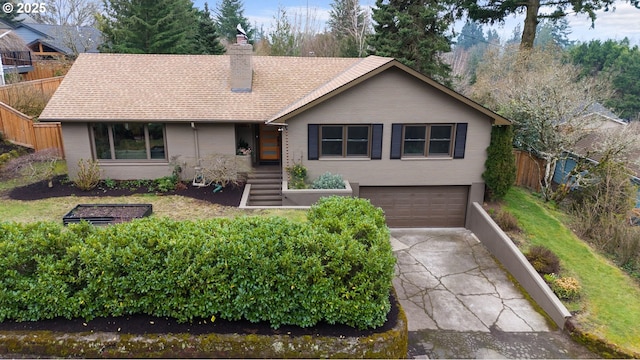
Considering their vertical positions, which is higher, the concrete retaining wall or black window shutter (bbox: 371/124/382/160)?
black window shutter (bbox: 371/124/382/160)

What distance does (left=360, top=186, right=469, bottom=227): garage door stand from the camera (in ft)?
49.4

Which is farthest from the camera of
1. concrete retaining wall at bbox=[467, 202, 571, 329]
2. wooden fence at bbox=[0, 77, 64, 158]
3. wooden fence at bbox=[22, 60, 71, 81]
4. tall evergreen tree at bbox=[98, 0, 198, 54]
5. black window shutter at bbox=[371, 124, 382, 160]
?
wooden fence at bbox=[22, 60, 71, 81]

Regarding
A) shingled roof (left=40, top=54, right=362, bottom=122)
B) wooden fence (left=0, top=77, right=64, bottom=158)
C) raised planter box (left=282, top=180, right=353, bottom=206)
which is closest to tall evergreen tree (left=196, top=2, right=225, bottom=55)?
shingled roof (left=40, top=54, right=362, bottom=122)

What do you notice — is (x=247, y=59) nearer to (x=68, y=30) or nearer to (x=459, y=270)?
(x=459, y=270)

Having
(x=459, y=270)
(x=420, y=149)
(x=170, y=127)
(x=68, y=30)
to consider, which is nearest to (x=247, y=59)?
(x=170, y=127)

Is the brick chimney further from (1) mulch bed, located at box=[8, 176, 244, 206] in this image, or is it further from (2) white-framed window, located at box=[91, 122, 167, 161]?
(1) mulch bed, located at box=[8, 176, 244, 206]

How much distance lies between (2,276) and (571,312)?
37.0ft

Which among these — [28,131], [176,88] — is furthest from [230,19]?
[176,88]

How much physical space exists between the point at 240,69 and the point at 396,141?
6.98 m

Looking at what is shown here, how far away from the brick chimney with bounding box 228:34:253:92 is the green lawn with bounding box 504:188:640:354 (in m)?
11.2

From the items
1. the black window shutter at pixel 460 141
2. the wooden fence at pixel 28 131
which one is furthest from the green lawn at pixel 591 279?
the wooden fence at pixel 28 131

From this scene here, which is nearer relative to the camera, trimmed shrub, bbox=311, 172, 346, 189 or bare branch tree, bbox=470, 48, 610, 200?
trimmed shrub, bbox=311, 172, 346, 189

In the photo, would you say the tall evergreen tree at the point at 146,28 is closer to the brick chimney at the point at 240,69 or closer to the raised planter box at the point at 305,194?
the brick chimney at the point at 240,69

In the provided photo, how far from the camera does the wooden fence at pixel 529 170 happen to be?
16.7m
